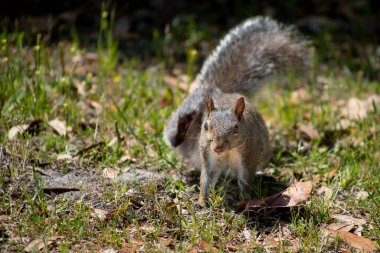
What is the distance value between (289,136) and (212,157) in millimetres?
1299

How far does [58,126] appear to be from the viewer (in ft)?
13.5

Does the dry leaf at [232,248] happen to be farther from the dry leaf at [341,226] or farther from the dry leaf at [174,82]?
the dry leaf at [174,82]

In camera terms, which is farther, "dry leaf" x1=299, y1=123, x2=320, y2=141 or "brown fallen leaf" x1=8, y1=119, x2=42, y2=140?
"dry leaf" x1=299, y1=123, x2=320, y2=141

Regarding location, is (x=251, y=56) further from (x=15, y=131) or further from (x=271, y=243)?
(x=15, y=131)

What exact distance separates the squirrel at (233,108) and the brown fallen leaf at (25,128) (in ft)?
3.12

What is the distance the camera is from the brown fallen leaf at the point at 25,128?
12.5ft

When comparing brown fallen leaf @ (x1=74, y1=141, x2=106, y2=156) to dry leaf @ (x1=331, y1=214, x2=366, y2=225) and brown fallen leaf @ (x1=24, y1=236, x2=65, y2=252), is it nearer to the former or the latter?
brown fallen leaf @ (x1=24, y1=236, x2=65, y2=252)

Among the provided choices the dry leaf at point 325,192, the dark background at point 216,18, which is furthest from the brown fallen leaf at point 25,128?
the dry leaf at point 325,192

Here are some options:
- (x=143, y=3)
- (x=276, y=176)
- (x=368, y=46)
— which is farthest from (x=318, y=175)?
(x=143, y=3)

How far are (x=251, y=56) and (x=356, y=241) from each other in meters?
1.81

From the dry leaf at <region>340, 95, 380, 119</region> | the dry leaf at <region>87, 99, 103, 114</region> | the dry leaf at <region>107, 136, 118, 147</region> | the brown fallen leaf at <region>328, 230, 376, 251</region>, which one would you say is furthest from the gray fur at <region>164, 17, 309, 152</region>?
the brown fallen leaf at <region>328, 230, 376, 251</region>

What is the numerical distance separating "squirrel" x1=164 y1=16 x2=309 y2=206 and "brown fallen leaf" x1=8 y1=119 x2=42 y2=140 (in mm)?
952

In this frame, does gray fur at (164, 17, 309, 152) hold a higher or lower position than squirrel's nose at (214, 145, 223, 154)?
higher

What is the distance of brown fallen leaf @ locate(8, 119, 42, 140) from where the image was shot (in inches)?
150
